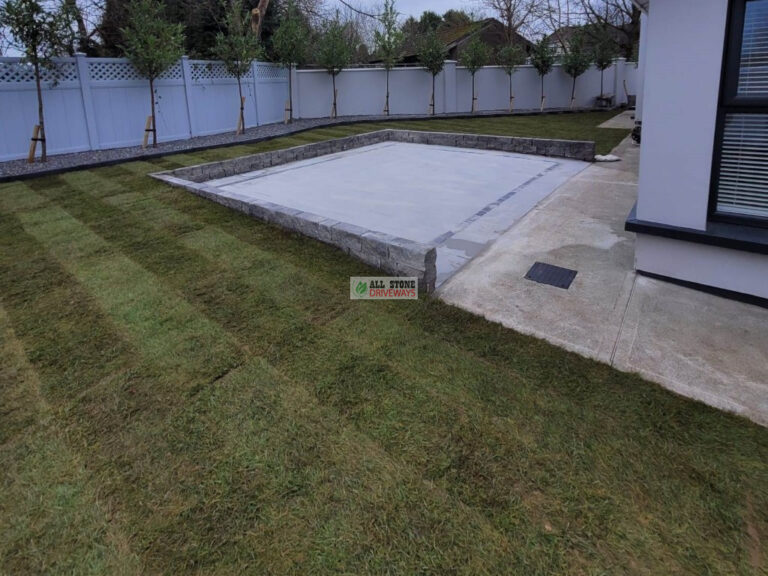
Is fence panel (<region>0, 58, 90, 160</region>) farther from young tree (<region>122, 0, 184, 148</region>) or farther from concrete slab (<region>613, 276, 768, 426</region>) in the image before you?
concrete slab (<region>613, 276, 768, 426</region>)

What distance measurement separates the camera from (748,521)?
1808 mm

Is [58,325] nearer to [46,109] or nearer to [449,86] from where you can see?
[46,109]

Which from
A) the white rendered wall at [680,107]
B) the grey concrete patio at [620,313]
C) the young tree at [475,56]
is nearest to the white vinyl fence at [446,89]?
the young tree at [475,56]

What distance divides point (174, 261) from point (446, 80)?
52.3ft

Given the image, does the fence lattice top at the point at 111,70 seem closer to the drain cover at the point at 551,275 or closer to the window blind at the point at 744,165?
the drain cover at the point at 551,275

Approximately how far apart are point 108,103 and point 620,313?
34.9ft

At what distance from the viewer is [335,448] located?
2189 millimetres

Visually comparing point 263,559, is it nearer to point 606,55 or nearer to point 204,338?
point 204,338

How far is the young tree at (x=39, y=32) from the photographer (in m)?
7.42

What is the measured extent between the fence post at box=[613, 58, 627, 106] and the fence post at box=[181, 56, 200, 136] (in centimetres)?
1748

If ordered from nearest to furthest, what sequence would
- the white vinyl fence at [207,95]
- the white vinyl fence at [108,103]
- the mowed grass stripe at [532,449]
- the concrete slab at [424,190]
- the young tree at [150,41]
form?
the mowed grass stripe at [532,449]
the concrete slab at [424,190]
the white vinyl fence at [108,103]
the white vinyl fence at [207,95]
the young tree at [150,41]

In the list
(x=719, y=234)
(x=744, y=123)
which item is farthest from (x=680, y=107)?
(x=719, y=234)

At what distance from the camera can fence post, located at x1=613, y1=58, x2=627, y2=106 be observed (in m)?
20.5

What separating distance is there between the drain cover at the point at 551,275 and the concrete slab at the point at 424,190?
2.10ft
